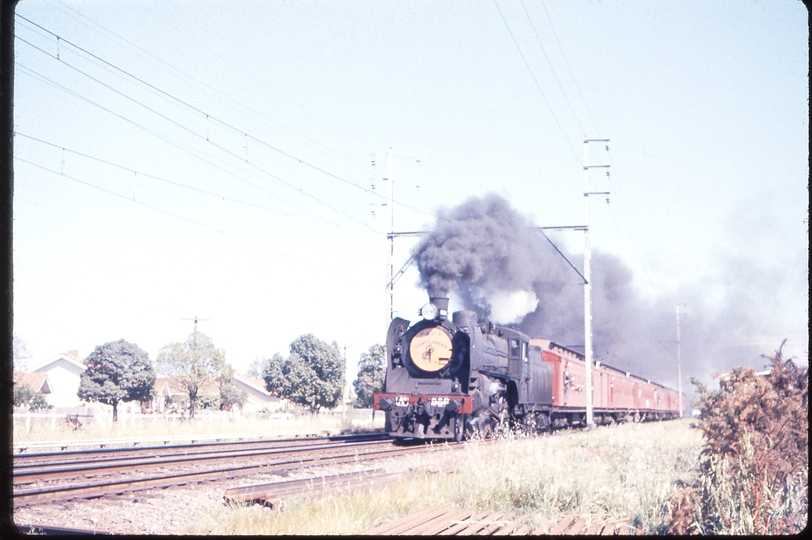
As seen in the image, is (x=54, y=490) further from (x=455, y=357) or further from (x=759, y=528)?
(x=455, y=357)

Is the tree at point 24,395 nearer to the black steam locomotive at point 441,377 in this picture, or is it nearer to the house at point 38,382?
the house at point 38,382

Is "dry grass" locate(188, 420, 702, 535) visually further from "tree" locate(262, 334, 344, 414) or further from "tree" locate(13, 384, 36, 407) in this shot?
"tree" locate(13, 384, 36, 407)

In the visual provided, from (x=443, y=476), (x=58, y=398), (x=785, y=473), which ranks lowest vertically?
(x=58, y=398)

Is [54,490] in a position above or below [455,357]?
below

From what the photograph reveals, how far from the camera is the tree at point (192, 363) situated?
37.0 meters

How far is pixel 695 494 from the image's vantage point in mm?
7949

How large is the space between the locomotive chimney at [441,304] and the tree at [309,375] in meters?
27.5

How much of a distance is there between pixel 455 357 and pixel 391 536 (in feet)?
38.0

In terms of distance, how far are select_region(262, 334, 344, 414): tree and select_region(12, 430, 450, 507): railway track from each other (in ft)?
92.4

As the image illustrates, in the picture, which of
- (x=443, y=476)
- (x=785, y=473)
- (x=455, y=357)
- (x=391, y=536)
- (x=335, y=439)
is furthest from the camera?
(x=335, y=439)

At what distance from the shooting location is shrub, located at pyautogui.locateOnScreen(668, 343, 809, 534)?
7176 mm

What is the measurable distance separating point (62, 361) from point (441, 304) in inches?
1615

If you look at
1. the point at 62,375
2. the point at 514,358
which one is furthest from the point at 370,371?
the point at 514,358

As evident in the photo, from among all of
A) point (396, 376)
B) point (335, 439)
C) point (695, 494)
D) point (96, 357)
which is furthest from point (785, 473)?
point (96, 357)
